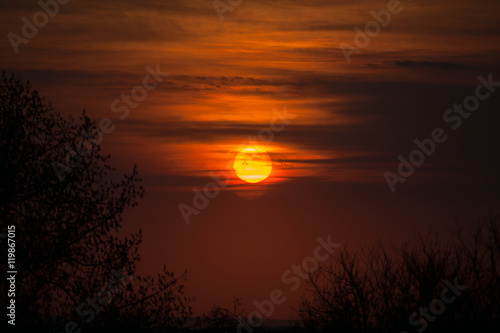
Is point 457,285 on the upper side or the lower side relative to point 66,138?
lower

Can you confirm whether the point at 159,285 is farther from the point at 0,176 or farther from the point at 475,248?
the point at 475,248

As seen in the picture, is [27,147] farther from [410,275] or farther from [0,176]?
[410,275]

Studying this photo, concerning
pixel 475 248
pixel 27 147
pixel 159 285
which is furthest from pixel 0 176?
pixel 475 248

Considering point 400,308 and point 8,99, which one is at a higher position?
point 8,99

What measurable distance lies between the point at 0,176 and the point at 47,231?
1614 mm

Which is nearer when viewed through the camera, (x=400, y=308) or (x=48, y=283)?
(x=48, y=283)

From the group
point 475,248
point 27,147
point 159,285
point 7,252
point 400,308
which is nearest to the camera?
point 7,252

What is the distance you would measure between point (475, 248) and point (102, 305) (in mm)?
12657

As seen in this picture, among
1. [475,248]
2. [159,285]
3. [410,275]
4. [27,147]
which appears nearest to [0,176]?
[27,147]

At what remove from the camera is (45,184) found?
16.2 metres

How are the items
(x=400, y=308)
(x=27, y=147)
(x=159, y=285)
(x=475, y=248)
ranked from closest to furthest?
(x=27, y=147) → (x=159, y=285) → (x=475, y=248) → (x=400, y=308)

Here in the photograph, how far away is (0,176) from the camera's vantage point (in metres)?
15.7

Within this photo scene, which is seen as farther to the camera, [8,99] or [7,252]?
[8,99]

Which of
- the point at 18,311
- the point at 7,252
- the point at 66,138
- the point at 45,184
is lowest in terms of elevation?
the point at 18,311
